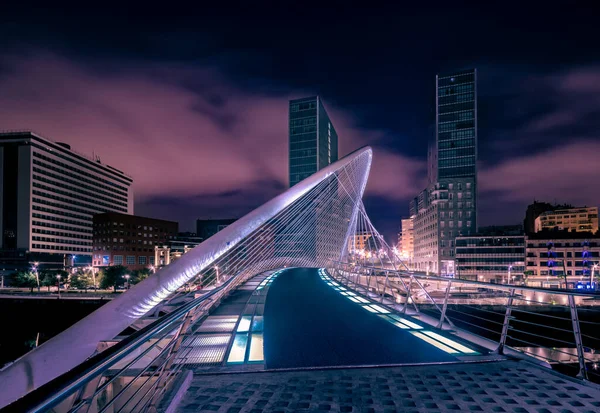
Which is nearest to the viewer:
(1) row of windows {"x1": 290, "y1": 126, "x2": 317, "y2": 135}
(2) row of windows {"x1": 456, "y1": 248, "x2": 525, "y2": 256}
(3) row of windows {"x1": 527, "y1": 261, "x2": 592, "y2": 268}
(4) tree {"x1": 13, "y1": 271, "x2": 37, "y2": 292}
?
(4) tree {"x1": 13, "y1": 271, "x2": 37, "y2": 292}

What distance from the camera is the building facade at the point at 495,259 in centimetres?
7269

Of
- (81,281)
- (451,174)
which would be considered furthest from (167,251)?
(451,174)

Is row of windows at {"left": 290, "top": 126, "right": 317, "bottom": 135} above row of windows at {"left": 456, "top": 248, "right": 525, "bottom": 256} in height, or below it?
above

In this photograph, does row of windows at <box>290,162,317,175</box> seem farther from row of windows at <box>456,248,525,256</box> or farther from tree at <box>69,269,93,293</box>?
tree at <box>69,269,93,293</box>

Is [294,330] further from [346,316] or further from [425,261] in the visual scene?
[425,261]

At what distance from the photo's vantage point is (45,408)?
1222 millimetres

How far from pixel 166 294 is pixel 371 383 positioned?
2.18m

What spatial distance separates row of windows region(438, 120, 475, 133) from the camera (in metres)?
87.8

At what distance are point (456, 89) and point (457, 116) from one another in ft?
21.7

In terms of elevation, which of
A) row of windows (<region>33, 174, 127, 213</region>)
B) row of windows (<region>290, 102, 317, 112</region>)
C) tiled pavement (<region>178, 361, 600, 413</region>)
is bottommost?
tiled pavement (<region>178, 361, 600, 413</region>)

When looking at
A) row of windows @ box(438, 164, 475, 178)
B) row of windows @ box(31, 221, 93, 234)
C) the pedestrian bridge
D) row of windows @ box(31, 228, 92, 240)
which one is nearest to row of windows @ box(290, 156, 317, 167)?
row of windows @ box(438, 164, 475, 178)

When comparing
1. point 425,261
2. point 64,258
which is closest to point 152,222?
point 64,258

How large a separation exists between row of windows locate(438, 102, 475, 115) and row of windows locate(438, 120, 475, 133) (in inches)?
113

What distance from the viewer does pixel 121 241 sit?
95938 millimetres
